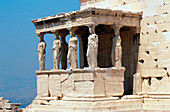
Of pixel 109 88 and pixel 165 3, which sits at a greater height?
pixel 165 3

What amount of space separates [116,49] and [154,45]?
1.54 m

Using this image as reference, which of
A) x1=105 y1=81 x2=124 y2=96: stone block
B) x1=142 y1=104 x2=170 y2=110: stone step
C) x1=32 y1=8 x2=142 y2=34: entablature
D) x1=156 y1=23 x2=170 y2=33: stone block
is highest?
x1=32 y1=8 x2=142 y2=34: entablature

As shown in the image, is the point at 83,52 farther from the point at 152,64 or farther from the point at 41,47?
the point at 152,64

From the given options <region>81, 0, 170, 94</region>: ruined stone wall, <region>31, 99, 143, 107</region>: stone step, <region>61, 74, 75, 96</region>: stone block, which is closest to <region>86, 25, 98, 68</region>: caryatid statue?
<region>61, 74, 75, 96</region>: stone block

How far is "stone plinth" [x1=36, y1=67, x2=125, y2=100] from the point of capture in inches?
860

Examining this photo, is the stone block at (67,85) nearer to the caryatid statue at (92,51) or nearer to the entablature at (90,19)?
the caryatid statue at (92,51)

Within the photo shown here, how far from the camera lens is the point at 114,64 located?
74.0 ft

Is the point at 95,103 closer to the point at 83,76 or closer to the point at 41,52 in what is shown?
the point at 83,76

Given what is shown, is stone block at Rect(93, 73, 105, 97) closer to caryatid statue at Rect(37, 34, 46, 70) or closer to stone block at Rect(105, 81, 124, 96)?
stone block at Rect(105, 81, 124, 96)

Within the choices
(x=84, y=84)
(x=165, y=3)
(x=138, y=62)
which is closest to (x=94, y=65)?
(x=84, y=84)

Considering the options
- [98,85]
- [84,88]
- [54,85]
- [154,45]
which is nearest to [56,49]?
[54,85]

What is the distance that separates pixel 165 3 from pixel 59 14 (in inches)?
172

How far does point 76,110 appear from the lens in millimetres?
21516

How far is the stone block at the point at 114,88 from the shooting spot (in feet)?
72.6
